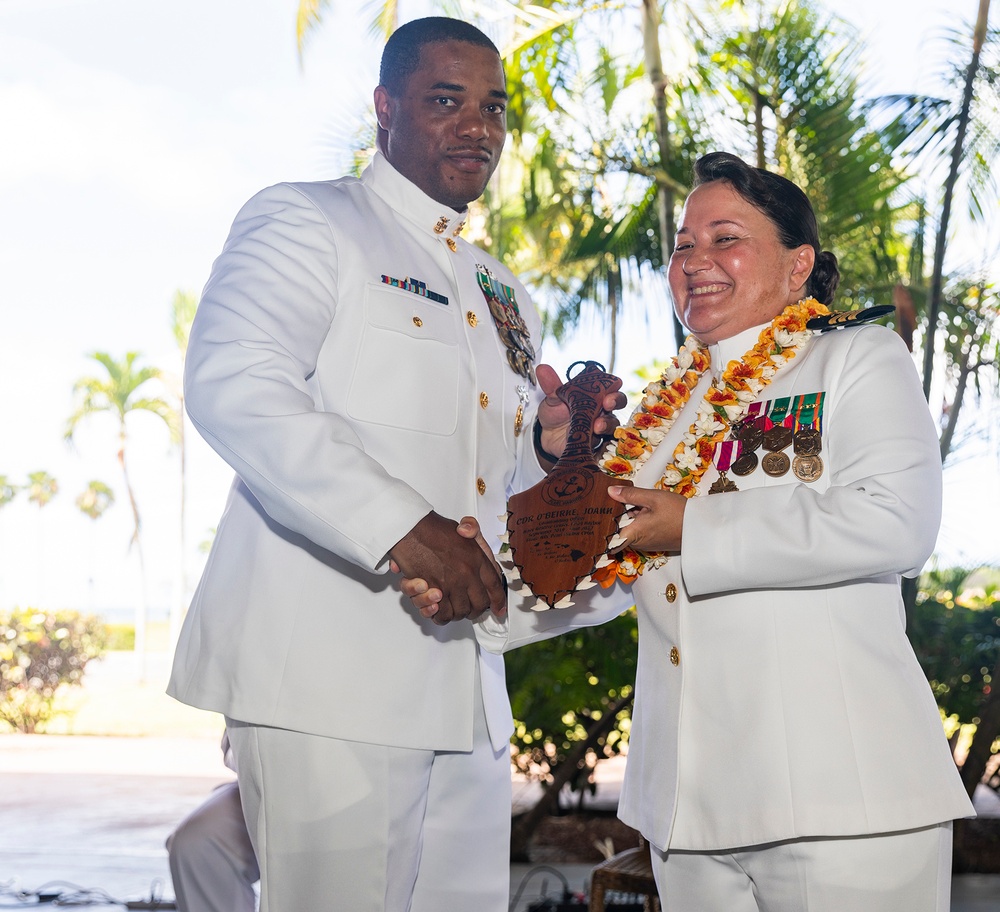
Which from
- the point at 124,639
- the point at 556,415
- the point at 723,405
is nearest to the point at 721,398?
the point at 723,405

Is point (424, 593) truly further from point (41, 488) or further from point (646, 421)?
point (41, 488)

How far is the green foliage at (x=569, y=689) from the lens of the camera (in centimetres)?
540

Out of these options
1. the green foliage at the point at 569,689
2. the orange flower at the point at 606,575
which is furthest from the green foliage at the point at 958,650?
the orange flower at the point at 606,575

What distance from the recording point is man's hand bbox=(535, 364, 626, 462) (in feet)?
6.40

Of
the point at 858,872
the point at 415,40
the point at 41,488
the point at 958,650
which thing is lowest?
the point at 41,488

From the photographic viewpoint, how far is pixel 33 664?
12375 mm

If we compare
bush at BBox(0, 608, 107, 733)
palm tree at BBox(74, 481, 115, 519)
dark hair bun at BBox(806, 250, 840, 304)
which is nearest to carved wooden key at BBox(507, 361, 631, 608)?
dark hair bun at BBox(806, 250, 840, 304)

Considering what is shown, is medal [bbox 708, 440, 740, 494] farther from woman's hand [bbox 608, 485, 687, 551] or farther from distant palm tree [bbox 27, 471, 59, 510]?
distant palm tree [bbox 27, 471, 59, 510]

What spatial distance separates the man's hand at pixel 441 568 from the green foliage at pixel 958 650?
4670 millimetres

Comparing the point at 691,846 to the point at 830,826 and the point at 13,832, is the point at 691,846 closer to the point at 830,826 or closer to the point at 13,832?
the point at 830,826

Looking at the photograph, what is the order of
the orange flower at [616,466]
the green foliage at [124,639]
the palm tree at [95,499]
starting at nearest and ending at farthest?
the orange flower at [616,466]
the palm tree at [95,499]
the green foliage at [124,639]

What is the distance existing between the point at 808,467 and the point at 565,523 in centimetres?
40

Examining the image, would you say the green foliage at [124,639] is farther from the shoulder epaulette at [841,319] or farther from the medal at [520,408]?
the shoulder epaulette at [841,319]

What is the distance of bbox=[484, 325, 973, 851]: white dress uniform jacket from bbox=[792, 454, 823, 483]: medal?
0.01 meters
